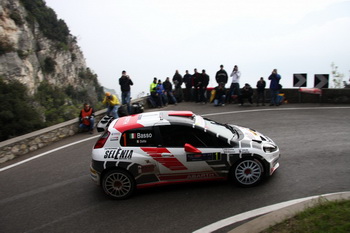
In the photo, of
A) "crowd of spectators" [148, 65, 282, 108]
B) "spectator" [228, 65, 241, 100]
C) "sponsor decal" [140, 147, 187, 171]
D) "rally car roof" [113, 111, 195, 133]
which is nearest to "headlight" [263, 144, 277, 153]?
"rally car roof" [113, 111, 195, 133]

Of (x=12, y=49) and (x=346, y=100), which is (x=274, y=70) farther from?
(x=12, y=49)

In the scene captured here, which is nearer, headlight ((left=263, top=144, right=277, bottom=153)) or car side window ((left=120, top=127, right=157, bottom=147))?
car side window ((left=120, top=127, right=157, bottom=147))

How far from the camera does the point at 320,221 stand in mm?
4484

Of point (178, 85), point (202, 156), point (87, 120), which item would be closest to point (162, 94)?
point (178, 85)

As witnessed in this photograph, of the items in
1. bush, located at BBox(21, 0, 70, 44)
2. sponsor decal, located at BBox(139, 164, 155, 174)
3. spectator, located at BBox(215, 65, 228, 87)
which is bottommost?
sponsor decal, located at BBox(139, 164, 155, 174)

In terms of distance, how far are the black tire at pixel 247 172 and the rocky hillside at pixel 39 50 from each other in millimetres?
41684

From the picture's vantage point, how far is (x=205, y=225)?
5.23 m

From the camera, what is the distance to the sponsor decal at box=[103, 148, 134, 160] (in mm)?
6367

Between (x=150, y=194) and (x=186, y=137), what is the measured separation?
1487 mm

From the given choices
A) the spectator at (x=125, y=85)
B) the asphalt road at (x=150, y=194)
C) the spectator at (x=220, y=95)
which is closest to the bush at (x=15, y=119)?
the asphalt road at (x=150, y=194)

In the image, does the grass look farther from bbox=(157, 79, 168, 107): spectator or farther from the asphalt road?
bbox=(157, 79, 168, 107): spectator

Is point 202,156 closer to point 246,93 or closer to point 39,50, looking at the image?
point 246,93

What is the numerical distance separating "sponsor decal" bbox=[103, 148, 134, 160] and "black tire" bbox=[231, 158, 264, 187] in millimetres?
2244

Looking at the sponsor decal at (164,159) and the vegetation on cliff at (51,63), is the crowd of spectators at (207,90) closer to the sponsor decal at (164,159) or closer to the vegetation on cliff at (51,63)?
the sponsor decal at (164,159)
